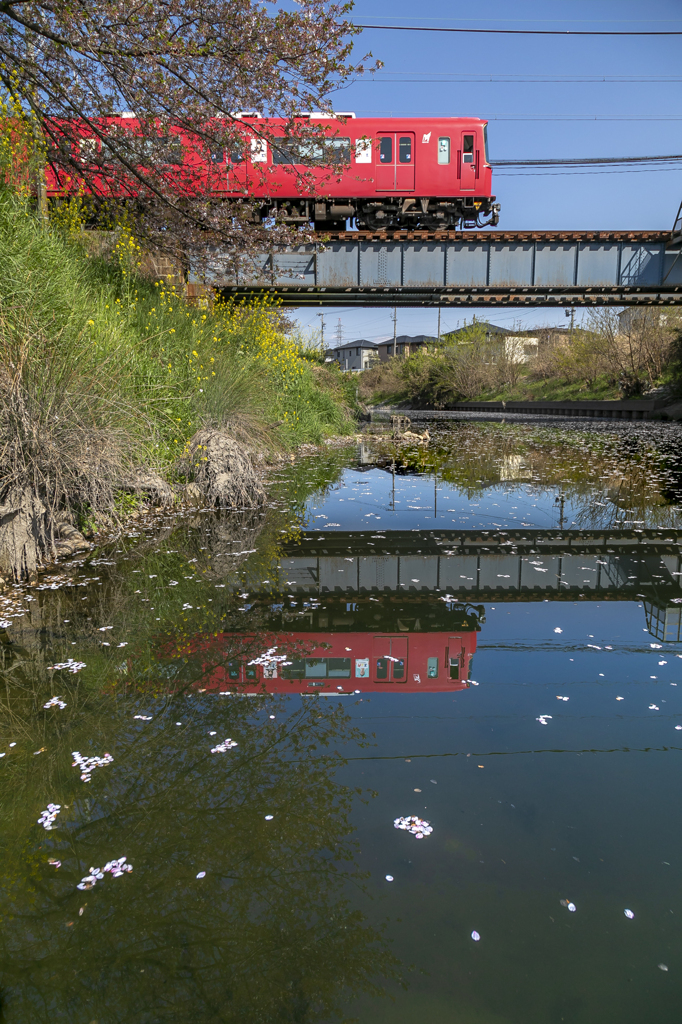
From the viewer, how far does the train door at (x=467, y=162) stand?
19.0 meters

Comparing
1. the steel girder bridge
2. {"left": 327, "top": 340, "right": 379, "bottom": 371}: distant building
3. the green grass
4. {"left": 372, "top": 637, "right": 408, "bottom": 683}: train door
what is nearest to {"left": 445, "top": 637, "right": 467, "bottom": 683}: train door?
{"left": 372, "top": 637, "right": 408, "bottom": 683}: train door

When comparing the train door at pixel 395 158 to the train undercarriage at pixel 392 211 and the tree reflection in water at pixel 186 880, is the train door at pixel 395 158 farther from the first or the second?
the tree reflection in water at pixel 186 880

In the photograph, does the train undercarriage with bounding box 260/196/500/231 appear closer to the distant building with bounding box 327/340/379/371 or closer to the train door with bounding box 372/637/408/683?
the train door with bounding box 372/637/408/683

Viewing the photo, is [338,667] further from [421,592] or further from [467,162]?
[467,162]

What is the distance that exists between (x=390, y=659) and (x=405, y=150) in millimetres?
19175

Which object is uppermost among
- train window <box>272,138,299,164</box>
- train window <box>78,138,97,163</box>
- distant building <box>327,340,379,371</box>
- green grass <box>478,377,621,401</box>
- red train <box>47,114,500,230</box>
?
distant building <box>327,340,379,371</box>

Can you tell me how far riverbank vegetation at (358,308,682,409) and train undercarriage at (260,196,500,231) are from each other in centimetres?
1216

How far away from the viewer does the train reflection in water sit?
3.59 m

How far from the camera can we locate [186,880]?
6.89 ft

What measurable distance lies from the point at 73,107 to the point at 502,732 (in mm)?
8068

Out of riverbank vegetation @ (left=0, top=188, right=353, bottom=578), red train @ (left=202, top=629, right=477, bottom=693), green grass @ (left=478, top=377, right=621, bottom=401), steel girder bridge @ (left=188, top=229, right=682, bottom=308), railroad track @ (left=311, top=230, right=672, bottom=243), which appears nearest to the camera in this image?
red train @ (left=202, top=629, right=477, bottom=693)

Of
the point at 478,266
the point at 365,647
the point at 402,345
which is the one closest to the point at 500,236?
the point at 478,266

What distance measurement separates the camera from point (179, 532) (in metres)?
7.03

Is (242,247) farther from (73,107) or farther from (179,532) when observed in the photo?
(179,532)
